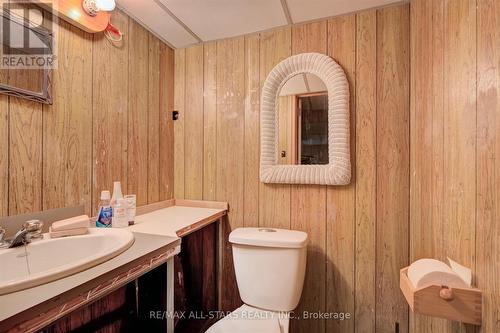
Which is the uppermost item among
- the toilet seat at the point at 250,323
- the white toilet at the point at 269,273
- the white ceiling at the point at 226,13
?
the white ceiling at the point at 226,13

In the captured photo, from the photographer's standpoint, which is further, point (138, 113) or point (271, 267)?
point (138, 113)

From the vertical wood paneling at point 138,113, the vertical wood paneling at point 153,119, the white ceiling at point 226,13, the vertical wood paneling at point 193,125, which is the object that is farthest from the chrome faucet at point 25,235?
the white ceiling at point 226,13

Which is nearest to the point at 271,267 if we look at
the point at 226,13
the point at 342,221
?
the point at 342,221

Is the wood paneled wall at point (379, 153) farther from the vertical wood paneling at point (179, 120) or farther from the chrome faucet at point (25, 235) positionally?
the chrome faucet at point (25, 235)

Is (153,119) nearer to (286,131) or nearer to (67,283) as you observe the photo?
A: (286,131)

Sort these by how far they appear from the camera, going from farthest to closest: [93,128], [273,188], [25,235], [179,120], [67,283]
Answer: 1. [179,120]
2. [273,188]
3. [93,128]
4. [25,235]
5. [67,283]

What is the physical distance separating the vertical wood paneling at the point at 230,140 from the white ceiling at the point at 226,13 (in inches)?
5.7

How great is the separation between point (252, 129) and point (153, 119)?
641 millimetres

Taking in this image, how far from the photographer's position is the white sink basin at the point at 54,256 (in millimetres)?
598

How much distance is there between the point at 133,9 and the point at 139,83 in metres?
0.38

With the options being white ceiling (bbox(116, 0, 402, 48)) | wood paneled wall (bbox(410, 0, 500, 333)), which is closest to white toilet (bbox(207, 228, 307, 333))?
wood paneled wall (bbox(410, 0, 500, 333))

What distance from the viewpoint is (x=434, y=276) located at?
0.81m

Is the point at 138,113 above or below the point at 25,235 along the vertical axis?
above

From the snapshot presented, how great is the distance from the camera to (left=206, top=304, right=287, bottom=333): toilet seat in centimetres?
104
